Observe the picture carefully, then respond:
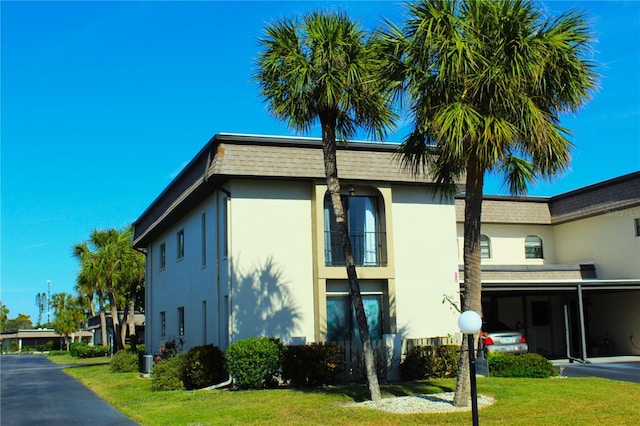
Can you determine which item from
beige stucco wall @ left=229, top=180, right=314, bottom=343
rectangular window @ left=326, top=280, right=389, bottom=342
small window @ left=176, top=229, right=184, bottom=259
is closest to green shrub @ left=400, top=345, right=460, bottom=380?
rectangular window @ left=326, top=280, right=389, bottom=342

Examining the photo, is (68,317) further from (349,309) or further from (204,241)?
(349,309)

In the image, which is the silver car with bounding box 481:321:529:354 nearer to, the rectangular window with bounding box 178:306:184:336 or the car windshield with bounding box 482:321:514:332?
the car windshield with bounding box 482:321:514:332

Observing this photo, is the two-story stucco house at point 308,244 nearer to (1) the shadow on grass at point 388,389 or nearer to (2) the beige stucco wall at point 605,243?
(1) the shadow on grass at point 388,389

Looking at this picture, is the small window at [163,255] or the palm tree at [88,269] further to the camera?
the palm tree at [88,269]

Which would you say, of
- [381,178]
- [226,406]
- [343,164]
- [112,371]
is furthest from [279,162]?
[112,371]

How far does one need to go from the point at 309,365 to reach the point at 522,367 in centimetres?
542

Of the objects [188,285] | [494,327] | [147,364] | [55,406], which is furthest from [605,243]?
[55,406]

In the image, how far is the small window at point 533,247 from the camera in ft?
96.8

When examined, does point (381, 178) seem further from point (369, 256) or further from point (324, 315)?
point (324, 315)

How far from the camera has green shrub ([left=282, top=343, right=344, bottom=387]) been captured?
1662 centimetres

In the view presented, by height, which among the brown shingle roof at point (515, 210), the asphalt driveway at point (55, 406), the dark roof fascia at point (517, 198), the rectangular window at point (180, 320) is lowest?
the asphalt driveway at point (55, 406)

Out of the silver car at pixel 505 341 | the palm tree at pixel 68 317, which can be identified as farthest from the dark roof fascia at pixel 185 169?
the palm tree at pixel 68 317

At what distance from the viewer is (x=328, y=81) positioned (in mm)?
13320

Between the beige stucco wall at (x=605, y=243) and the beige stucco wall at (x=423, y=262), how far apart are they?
9.51m
